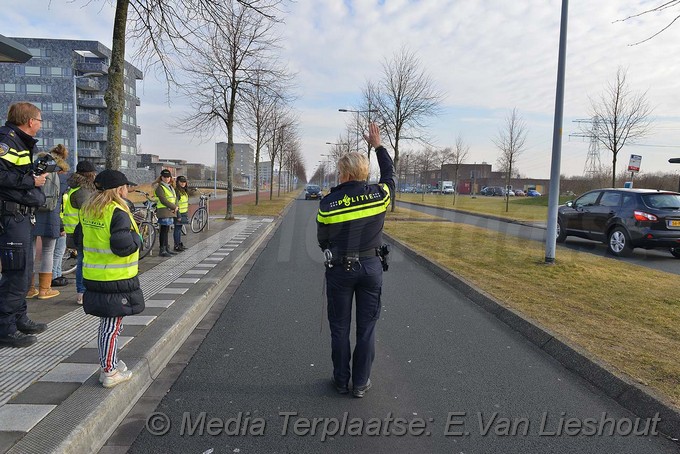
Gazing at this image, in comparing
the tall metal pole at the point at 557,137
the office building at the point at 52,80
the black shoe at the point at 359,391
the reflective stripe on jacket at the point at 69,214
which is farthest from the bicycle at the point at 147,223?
the office building at the point at 52,80

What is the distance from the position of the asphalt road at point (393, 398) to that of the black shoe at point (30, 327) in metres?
1.67

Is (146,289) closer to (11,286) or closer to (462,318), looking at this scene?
(11,286)

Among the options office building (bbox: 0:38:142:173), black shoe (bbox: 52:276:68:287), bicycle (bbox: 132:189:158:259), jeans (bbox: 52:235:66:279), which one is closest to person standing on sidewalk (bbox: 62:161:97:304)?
jeans (bbox: 52:235:66:279)

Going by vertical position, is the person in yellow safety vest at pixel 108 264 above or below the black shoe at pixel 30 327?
above

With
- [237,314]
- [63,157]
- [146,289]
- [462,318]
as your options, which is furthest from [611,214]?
[63,157]

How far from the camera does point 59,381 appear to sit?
3.55m

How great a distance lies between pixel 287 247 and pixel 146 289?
6.11 metres

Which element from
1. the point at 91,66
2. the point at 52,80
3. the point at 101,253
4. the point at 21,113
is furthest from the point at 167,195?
the point at 91,66

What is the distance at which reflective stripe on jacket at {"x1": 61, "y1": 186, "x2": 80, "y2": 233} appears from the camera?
20.0ft

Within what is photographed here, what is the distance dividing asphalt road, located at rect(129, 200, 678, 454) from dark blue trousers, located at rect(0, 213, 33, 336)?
171cm

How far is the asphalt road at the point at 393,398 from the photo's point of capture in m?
3.07

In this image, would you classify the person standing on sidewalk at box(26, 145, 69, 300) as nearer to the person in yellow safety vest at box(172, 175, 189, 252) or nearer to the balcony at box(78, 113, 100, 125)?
the person in yellow safety vest at box(172, 175, 189, 252)

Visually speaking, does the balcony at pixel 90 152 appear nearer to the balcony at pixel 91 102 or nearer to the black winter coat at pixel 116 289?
the balcony at pixel 91 102

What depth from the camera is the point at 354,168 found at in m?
3.73
